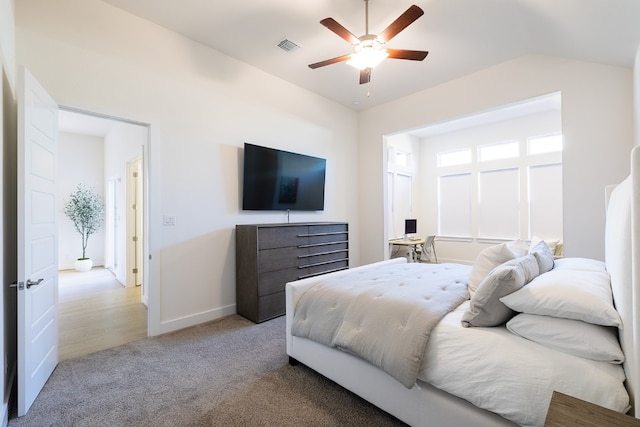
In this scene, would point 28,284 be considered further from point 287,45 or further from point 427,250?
point 427,250

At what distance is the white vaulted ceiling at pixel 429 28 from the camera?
96.5 inches

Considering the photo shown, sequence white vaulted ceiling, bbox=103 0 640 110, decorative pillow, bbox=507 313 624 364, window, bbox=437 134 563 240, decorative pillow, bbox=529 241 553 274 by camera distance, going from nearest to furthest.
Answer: decorative pillow, bbox=507 313 624 364
decorative pillow, bbox=529 241 553 274
white vaulted ceiling, bbox=103 0 640 110
window, bbox=437 134 563 240

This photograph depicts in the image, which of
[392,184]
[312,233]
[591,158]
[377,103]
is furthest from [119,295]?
[591,158]

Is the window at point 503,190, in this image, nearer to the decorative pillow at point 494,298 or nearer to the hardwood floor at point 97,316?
the decorative pillow at point 494,298

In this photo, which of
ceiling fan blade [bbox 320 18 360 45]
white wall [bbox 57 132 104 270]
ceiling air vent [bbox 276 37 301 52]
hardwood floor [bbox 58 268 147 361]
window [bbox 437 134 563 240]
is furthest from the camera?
white wall [bbox 57 132 104 270]

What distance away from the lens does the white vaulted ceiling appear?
2.45 meters

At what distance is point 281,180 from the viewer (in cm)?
395

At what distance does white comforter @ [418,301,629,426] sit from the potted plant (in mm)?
7724

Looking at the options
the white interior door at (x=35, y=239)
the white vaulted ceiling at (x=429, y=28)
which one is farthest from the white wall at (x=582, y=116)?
the white interior door at (x=35, y=239)

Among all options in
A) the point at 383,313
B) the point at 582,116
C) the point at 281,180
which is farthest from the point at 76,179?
the point at 582,116

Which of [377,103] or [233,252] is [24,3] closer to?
[233,252]

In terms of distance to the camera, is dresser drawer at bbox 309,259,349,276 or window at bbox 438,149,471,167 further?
window at bbox 438,149,471,167

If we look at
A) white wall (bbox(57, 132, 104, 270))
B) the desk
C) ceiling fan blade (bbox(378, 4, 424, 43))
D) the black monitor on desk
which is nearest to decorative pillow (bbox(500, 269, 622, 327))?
ceiling fan blade (bbox(378, 4, 424, 43))

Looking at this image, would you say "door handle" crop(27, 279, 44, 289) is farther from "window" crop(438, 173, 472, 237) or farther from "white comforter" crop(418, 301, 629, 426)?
"window" crop(438, 173, 472, 237)
